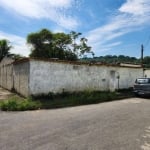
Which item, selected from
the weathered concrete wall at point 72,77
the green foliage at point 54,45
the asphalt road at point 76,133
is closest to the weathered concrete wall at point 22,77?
the weathered concrete wall at point 72,77

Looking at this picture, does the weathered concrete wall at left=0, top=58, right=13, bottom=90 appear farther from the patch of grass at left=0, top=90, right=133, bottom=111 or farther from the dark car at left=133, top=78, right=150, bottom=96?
the dark car at left=133, top=78, right=150, bottom=96

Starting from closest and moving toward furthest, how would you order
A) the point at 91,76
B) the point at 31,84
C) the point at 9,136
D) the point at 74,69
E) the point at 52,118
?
the point at 9,136 → the point at 52,118 → the point at 31,84 → the point at 74,69 → the point at 91,76

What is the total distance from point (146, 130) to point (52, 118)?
3894 millimetres

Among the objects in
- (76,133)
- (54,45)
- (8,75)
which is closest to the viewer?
(76,133)

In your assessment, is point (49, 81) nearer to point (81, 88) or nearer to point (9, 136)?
point (81, 88)

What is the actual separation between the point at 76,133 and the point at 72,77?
10.4 meters

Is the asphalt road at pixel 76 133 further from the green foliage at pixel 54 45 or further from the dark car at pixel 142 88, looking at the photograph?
the green foliage at pixel 54 45

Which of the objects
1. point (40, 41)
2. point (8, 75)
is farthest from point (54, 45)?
point (8, 75)

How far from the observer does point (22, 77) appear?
1683 centimetres

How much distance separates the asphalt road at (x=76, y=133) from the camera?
5.81 meters

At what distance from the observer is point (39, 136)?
21.8 ft

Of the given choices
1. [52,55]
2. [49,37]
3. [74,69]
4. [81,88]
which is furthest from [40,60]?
[49,37]

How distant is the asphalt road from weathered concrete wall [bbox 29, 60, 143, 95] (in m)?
6.00

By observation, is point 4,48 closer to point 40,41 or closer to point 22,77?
point 40,41
